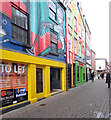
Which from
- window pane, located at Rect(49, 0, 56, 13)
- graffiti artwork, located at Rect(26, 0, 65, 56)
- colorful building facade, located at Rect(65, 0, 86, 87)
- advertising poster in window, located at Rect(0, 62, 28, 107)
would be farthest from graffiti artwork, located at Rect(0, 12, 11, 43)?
colorful building facade, located at Rect(65, 0, 86, 87)

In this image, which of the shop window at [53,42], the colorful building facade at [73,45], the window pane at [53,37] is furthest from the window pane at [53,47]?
the colorful building facade at [73,45]

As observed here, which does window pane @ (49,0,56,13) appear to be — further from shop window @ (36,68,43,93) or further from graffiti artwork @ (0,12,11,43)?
graffiti artwork @ (0,12,11,43)

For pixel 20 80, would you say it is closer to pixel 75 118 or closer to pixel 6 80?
pixel 6 80

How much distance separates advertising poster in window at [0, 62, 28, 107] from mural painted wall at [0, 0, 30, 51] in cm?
98

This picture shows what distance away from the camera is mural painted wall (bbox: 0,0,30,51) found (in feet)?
20.4

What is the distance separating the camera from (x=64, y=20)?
14.1 metres

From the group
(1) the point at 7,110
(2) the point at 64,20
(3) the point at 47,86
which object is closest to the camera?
(1) the point at 7,110

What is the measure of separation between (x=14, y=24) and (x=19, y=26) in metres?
0.40

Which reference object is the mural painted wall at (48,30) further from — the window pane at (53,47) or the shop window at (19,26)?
the shop window at (19,26)

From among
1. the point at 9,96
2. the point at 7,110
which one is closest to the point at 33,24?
the point at 9,96

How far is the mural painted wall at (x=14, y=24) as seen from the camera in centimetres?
621

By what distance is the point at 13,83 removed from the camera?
694 cm

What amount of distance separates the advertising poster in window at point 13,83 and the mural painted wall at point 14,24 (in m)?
0.98

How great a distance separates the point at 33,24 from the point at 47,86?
14.1 feet
